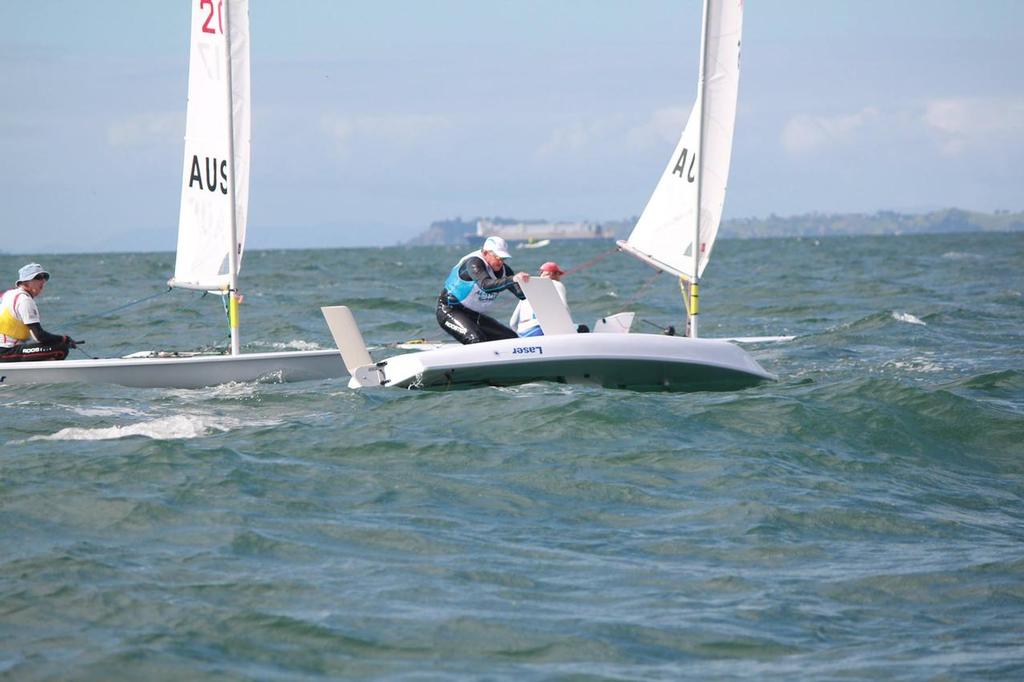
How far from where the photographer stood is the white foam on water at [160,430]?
31.1 feet

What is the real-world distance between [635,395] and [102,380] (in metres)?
4.89

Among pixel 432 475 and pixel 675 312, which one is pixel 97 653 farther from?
pixel 675 312

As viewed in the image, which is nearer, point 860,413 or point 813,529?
point 813,529

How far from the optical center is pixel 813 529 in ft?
24.0

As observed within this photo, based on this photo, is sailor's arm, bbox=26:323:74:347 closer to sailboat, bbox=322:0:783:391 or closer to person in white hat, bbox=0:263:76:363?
person in white hat, bbox=0:263:76:363

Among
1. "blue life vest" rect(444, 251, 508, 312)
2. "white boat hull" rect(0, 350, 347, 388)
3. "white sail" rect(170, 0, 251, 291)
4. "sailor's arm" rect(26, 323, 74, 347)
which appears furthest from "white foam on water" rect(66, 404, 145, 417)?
"blue life vest" rect(444, 251, 508, 312)

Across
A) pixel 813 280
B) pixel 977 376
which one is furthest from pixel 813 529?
pixel 813 280

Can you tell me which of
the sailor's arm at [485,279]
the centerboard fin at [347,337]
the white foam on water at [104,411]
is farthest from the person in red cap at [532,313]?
the white foam on water at [104,411]

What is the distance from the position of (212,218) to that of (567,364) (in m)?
3.90

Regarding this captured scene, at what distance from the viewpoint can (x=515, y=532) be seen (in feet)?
23.3

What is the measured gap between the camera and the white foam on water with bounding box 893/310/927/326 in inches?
771

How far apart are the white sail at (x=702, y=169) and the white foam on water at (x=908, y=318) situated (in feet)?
24.9

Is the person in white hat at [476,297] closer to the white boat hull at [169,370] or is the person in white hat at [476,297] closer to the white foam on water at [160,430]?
the white boat hull at [169,370]

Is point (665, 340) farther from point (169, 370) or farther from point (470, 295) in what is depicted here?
point (169, 370)
